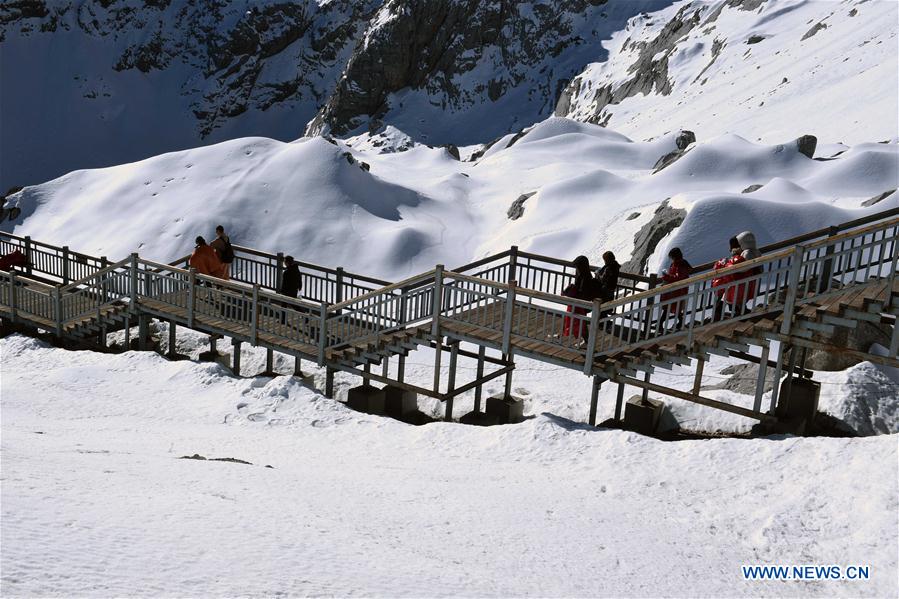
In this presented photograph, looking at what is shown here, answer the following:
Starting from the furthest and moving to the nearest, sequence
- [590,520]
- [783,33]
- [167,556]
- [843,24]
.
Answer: [783,33], [843,24], [590,520], [167,556]

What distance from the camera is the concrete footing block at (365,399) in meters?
14.8

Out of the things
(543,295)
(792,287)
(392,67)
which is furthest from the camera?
(392,67)

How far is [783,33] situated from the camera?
60781 mm

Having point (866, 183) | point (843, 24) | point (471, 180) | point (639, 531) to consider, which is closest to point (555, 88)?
point (843, 24)

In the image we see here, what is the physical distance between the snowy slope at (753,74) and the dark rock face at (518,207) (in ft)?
53.3

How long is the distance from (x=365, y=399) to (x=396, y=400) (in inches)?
25.1

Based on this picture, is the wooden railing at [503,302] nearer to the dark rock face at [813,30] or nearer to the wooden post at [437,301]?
the wooden post at [437,301]

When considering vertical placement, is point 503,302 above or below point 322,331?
above

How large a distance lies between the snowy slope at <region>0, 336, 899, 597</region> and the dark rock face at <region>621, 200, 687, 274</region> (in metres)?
11.1

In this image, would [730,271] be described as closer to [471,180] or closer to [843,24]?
[471,180]

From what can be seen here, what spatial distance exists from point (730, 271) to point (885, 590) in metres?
4.84

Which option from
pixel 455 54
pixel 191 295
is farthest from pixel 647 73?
pixel 191 295

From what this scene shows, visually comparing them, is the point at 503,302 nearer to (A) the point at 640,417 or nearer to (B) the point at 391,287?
(B) the point at 391,287

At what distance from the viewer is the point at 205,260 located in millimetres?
Answer: 17250
